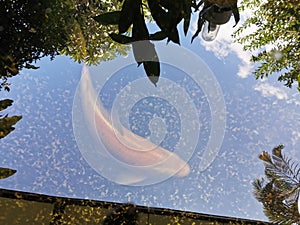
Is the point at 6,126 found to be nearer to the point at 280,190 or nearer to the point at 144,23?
the point at 144,23

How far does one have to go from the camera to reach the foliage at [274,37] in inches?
44.0

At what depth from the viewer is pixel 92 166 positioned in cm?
140

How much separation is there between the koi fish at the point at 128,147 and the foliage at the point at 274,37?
0.52 metres

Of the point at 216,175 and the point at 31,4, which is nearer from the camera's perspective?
the point at 31,4

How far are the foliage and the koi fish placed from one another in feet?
1.70

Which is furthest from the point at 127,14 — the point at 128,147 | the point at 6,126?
the point at 128,147

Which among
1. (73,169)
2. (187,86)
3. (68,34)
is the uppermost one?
(187,86)

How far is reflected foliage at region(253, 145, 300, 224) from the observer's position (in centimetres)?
102

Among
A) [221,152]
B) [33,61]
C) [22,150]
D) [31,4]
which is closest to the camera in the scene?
[31,4]

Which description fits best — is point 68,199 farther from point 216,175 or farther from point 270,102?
point 270,102

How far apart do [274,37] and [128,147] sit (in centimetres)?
71

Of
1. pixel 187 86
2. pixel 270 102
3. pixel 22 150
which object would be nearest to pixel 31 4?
pixel 22 150

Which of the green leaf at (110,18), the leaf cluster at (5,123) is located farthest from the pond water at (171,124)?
the green leaf at (110,18)

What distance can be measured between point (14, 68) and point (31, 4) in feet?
0.59
